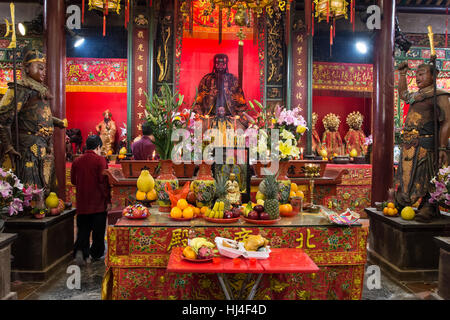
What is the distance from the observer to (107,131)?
8422mm

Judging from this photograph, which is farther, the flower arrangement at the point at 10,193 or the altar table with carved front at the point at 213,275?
the flower arrangement at the point at 10,193

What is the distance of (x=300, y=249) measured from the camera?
7.47 ft

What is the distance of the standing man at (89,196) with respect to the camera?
12.3 ft

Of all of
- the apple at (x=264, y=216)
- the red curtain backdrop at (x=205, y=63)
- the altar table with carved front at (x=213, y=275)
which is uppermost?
the red curtain backdrop at (x=205, y=63)

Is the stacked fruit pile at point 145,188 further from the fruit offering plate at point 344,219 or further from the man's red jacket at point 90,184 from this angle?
the fruit offering plate at point 344,219

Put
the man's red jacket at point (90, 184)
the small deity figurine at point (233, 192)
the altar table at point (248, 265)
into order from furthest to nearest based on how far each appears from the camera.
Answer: the man's red jacket at point (90, 184) < the small deity figurine at point (233, 192) < the altar table at point (248, 265)

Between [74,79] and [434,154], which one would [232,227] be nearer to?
[434,154]

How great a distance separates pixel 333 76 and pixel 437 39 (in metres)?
2.51

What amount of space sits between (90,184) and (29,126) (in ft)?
2.62

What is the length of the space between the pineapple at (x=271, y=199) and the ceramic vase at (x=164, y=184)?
2.47ft

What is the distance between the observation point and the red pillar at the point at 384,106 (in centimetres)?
485

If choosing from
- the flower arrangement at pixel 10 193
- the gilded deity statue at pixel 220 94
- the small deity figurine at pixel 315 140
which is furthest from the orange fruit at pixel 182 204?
the small deity figurine at pixel 315 140

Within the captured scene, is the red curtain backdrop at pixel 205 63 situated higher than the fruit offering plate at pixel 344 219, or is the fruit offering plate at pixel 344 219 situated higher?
the red curtain backdrop at pixel 205 63

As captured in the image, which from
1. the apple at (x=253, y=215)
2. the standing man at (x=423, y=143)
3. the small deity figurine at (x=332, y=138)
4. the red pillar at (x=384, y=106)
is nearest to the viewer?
the apple at (x=253, y=215)
